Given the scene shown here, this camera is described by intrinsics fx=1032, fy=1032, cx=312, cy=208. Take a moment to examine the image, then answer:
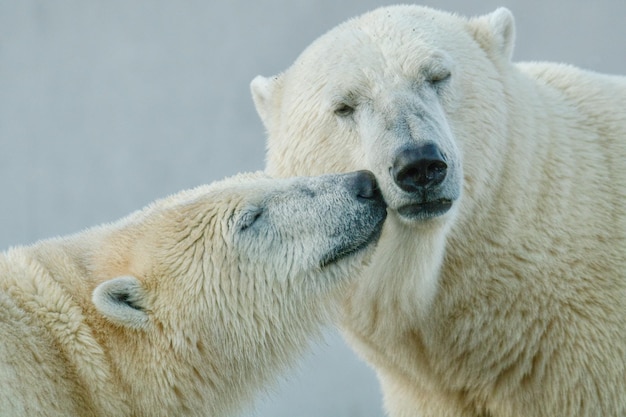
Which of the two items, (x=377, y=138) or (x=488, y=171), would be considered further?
(x=488, y=171)

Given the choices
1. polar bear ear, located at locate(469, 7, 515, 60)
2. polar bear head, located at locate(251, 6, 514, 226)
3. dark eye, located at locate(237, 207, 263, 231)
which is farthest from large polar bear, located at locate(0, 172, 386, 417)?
polar bear ear, located at locate(469, 7, 515, 60)

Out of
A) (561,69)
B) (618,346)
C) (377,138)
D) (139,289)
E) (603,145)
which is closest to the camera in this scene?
(139,289)

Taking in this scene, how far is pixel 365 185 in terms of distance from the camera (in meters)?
2.69

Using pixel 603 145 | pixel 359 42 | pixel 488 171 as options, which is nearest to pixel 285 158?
pixel 359 42

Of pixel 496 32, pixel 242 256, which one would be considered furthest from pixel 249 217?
pixel 496 32

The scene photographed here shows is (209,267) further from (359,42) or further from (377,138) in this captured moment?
(359,42)

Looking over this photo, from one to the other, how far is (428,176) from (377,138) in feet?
0.69

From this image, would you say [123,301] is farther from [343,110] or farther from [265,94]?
[265,94]

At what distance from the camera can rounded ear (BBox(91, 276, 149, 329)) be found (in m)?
2.55

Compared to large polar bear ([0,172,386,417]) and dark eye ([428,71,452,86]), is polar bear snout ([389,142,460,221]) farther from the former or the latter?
dark eye ([428,71,452,86])

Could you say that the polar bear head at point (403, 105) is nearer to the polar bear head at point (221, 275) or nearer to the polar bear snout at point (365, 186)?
the polar bear snout at point (365, 186)

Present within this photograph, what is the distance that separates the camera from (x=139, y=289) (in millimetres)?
2625

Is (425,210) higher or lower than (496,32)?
lower

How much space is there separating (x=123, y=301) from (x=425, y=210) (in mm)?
821
